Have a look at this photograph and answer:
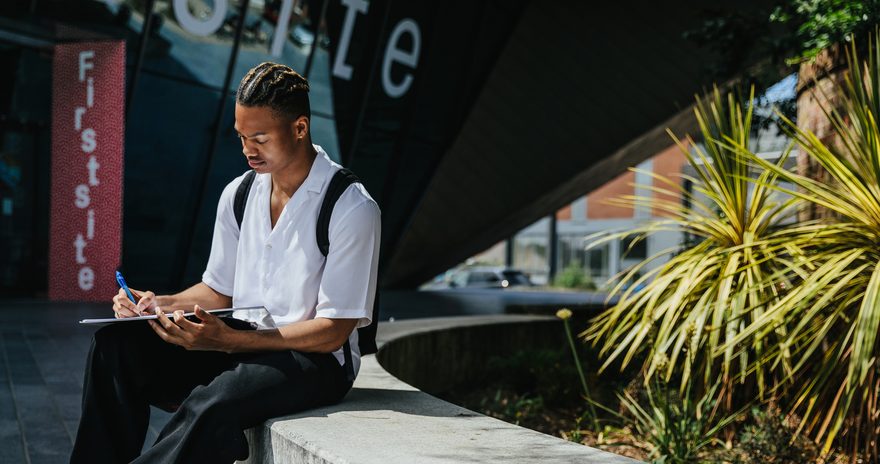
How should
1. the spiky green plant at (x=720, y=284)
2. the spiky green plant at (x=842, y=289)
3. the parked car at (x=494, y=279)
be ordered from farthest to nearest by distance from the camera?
the parked car at (x=494, y=279), the spiky green plant at (x=720, y=284), the spiky green plant at (x=842, y=289)

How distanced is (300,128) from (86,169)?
9019 mm

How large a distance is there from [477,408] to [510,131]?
1203 cm

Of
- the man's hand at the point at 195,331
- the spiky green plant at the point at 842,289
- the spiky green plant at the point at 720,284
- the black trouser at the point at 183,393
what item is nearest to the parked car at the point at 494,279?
the spiky green plant at the point at 720,284

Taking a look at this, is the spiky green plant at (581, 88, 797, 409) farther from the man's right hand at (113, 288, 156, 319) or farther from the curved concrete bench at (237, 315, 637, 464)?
the man's right hand at (113, 288, 156, 319)

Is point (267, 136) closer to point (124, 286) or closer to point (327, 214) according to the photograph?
point (327, 214)

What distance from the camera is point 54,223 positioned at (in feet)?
34.9

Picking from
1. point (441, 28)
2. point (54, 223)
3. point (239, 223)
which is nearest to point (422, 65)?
point (441, 28)

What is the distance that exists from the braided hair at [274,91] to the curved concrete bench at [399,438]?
869mm

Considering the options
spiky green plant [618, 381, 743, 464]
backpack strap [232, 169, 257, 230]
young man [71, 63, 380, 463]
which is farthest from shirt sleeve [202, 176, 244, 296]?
spiky green plant [618, 381, 743, 464]

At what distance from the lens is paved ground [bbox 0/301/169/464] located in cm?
Answer: 384

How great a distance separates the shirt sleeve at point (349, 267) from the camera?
7.93 feet

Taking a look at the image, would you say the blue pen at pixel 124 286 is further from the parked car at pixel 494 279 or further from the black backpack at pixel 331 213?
the parked car at pixel 494 279

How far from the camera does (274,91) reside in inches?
95.3

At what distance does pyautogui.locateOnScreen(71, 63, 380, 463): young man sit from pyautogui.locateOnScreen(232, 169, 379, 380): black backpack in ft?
0.07
